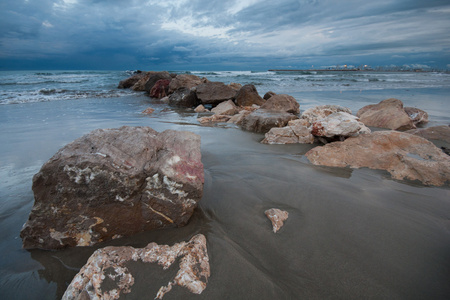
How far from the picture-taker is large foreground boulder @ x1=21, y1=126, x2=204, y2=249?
1.93m

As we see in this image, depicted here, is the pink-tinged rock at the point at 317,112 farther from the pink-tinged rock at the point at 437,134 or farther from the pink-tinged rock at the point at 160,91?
the pink-tinged rock at the point at 160,91

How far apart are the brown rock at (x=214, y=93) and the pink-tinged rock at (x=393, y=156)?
7.11 metres

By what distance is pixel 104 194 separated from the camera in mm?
1953

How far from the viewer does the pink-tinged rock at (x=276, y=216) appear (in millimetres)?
2152

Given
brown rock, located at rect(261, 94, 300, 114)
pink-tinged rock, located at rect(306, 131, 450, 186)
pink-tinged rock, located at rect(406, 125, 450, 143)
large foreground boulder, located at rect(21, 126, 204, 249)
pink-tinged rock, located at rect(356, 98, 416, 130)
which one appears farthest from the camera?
brown rock, located at rect(261, 94, 300, 114)

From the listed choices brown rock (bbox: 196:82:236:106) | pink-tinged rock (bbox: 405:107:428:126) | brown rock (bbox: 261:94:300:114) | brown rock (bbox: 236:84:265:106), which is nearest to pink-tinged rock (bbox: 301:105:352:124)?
brown rock (bbox: 261:94:300:114)

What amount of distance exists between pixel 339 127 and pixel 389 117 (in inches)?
132

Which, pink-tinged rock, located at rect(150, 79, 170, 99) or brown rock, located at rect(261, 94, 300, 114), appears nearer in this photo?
brown rock, located at rect(261, 94, 300, 114)

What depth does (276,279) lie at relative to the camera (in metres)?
1.66

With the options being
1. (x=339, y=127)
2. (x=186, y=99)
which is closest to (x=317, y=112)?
(x=339, y=127)

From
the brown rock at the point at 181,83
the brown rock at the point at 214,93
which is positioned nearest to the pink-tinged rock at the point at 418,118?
the brown rock at the point at 214,93

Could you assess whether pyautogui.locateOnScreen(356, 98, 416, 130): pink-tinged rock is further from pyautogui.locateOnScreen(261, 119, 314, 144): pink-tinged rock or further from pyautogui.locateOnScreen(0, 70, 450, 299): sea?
pyautogui.locateOnScreen(0, 70, 450, 299): sea

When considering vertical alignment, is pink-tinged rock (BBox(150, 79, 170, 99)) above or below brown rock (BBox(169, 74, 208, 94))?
below

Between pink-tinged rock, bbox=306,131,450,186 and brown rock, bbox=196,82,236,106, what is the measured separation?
711 centimetres
